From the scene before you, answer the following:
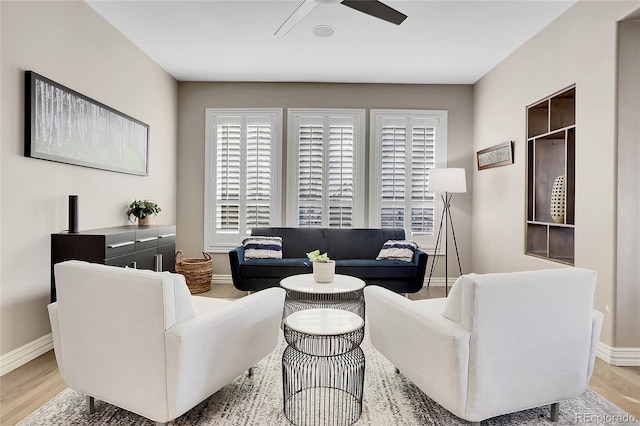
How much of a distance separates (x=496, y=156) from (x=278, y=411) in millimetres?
3902

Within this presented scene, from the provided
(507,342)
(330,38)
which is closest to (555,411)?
(507,342)

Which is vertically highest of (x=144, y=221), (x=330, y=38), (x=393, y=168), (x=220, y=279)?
(x=330, y=38)

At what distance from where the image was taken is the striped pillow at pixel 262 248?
14.0ft

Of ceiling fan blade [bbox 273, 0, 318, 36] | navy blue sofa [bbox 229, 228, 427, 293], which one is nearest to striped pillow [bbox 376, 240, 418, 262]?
navy blue sofa [bbox 229, 228, 427, 293]

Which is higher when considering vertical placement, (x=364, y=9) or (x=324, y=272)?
(x=364, y=9)

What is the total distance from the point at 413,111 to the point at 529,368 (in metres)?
4.09

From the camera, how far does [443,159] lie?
5195 mm

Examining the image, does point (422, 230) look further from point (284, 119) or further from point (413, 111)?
point (284, 119)

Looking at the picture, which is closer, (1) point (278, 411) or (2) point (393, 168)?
(1) point (278, 411)

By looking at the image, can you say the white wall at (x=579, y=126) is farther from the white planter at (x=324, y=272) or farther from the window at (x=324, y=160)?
the white planter at (x=324, y=272)

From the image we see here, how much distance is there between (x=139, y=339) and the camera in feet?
5.38

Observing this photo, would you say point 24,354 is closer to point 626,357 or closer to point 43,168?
point 43,168

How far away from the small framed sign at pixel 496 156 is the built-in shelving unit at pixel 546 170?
0.30m

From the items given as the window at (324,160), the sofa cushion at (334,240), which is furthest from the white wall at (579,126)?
the window at (324,160)
